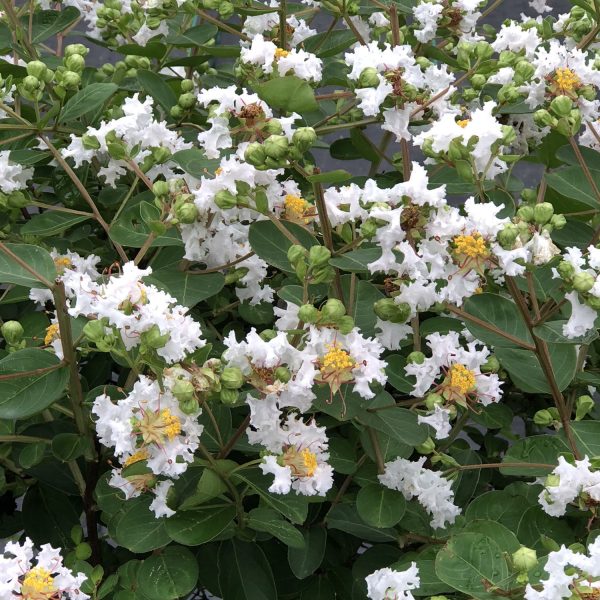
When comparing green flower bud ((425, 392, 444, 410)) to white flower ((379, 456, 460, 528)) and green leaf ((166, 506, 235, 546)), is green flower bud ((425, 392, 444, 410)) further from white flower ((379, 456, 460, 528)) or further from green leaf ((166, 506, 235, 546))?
green leaf ((166, 506, 235, 546))

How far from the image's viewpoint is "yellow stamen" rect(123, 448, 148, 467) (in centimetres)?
97

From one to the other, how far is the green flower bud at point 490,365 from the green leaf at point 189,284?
327 mm

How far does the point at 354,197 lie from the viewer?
106cm

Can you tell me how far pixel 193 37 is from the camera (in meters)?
1.51

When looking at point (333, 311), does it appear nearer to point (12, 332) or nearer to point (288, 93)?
point (288, 93)

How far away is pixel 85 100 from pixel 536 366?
669 mm

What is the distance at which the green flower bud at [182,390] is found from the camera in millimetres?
895

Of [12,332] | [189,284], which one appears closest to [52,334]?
[12,332]

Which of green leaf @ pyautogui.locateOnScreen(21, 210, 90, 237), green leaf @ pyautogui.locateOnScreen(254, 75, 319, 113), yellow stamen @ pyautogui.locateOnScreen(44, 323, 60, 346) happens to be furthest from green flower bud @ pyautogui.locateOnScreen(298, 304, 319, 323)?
green leaf @ pyautogui.locateOnScreen(21, 210, 90, 237)

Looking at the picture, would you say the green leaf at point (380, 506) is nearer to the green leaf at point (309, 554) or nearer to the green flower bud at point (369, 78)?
the green leaf at point (309, 554)

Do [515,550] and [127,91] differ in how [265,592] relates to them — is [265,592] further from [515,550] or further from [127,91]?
[127,91]

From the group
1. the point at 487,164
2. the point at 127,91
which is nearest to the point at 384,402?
the point at 487,164

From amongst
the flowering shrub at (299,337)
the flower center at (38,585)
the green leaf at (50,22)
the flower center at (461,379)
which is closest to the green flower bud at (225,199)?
the flowering shrub at (299,337)

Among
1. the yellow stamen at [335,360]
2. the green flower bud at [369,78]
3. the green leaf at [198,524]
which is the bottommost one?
the green leaf at [198,524]
